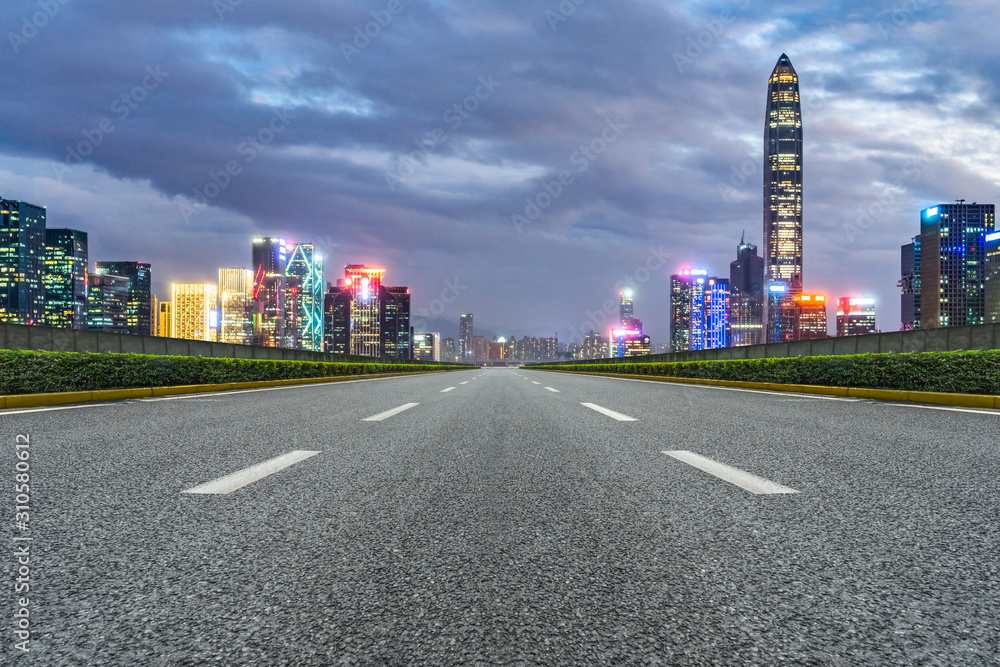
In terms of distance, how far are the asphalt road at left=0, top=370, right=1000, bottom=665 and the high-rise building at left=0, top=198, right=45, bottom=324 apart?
236648mm

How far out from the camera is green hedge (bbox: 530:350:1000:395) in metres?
11.5

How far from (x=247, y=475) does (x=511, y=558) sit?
266 cm

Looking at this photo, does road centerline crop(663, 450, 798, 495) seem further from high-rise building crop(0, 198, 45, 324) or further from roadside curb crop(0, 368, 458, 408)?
high-rise building crop(0, 198, 45, 324)

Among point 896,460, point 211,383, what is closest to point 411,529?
point 896,460

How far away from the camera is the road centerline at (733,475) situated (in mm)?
3906

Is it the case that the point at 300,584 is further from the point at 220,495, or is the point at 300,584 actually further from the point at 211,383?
the point at 211,383

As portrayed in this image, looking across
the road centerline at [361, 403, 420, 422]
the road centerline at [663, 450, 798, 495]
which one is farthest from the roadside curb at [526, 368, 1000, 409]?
the road centerline at [361, 403, 420, 422]

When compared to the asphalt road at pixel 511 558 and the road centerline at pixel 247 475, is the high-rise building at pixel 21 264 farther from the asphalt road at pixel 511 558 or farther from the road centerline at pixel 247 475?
the asphalt road at pixel 511 558

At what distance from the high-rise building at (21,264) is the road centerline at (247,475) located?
23526 centimetres

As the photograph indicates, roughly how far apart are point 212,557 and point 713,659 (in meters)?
2.11

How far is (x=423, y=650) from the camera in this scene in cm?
176

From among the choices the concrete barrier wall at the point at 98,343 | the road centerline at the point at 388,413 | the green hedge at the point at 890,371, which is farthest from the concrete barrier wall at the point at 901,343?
the concrete barrier wall at the point at 98,343

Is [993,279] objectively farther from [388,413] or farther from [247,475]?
[247,475]

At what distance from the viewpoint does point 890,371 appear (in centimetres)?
1379
